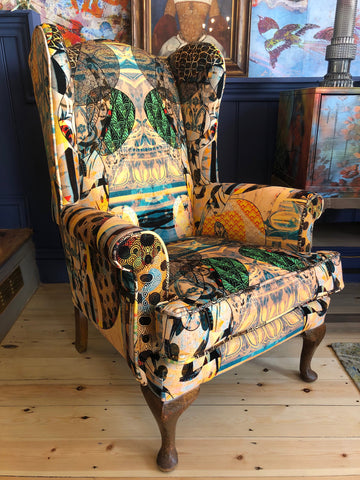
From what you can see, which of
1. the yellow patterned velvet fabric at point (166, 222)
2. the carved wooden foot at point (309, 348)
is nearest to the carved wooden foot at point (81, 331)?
the yellow patterned velvet fabric at point (166, 222)

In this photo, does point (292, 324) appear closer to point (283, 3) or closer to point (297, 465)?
point (297, 465)

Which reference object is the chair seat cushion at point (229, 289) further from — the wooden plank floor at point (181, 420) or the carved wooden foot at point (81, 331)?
the carved wooden foot at point (81, 331)

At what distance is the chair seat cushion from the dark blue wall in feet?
3.08

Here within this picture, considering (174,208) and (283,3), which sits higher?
(283,3)

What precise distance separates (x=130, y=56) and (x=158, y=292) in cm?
96

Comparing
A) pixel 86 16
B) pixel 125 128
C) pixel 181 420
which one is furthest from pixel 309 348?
pixel 86 16

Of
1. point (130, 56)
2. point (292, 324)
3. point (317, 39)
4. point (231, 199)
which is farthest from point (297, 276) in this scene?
point (317, 39)

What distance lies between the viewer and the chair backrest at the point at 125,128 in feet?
3.74

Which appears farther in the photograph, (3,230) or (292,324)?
(3,230)

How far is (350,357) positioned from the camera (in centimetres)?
143

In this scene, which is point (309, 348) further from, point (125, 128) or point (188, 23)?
point (188, 23)

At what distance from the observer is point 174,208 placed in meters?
1.43

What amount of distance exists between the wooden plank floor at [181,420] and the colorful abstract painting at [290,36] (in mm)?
1360

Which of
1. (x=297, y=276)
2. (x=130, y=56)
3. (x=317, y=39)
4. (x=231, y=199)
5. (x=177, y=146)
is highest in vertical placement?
(x=317, y=39)
